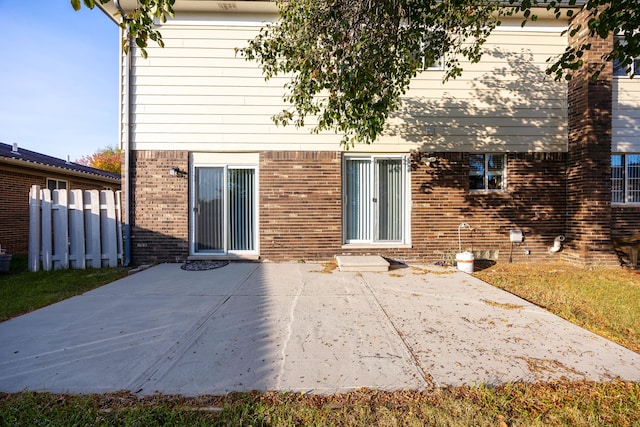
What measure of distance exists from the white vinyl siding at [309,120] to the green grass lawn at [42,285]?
3.25 m

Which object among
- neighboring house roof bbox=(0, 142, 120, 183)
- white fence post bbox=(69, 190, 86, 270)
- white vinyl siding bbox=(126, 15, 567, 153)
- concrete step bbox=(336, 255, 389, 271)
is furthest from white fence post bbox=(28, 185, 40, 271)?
concrete step bbox=(336, 255, 389, 271)

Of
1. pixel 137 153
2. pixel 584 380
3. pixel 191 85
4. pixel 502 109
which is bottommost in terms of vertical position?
pixel 584 380

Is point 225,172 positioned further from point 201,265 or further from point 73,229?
point 73,229

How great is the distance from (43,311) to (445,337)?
5.44 m

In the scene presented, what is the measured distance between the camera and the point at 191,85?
722 cm

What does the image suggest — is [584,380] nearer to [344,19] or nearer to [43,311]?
[344,19]

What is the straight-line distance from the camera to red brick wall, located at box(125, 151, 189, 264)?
23.7ft

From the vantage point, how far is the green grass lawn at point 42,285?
4.36m

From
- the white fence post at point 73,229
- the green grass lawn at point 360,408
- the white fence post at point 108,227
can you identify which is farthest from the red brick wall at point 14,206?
the green grass lawn at point 360,408

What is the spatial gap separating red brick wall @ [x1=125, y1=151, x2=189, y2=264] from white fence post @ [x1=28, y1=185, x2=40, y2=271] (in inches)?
79.4

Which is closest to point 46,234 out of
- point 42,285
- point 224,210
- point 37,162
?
point 42,285

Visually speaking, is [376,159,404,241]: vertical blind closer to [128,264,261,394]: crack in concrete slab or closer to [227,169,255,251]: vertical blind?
[227,169,255,251]: vertical blind

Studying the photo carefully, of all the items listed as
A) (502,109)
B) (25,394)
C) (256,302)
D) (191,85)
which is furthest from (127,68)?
(502,109)

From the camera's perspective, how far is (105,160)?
1298 inches
